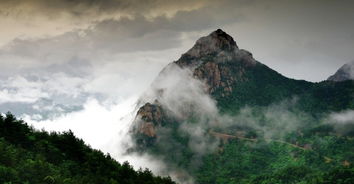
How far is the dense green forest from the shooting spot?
76.4 meters

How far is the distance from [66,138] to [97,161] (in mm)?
10453

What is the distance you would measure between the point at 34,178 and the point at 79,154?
30.8 m

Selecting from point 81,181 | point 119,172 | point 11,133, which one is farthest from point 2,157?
point 119,172

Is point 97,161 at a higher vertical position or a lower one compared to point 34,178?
higher

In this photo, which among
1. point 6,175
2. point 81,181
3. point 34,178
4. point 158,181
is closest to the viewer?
point 6,175

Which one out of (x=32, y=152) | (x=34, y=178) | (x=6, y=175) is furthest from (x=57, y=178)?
(x=32, y=152)

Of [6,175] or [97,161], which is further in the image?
[97,161]

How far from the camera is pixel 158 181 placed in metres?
116

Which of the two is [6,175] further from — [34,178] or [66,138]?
[66,138]

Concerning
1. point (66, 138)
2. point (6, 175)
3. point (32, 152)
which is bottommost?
point (6, 175)

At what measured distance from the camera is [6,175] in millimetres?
70875

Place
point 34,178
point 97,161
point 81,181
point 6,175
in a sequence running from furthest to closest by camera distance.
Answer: point 97,161
point 81,181
point 34,178
point 6,175

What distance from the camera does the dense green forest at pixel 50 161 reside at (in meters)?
76.4

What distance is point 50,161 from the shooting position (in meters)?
94.8
